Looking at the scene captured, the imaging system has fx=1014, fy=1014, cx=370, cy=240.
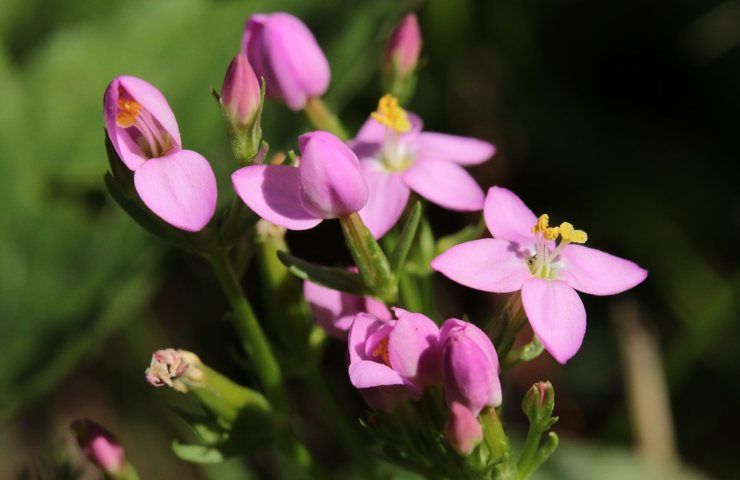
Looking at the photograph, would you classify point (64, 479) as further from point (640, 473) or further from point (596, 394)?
point (596, 394)

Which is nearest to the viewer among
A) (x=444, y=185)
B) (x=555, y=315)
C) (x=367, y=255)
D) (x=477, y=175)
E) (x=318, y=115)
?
(x=555, y=315)

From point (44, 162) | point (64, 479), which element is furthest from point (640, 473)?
point (44, 162)

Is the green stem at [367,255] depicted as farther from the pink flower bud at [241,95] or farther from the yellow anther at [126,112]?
the yellow anther at [126,112]

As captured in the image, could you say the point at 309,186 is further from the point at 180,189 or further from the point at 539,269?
the point at 539,269

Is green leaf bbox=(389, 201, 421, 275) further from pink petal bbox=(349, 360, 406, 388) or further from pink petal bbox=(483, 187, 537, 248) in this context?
pink petal bbox=(349, 360, 406, 388)

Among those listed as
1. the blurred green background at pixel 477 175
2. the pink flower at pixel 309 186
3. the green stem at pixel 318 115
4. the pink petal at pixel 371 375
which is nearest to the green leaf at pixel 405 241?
the pink flower at pixel 309 186

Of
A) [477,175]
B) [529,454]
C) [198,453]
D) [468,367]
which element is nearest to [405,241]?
[468,367]

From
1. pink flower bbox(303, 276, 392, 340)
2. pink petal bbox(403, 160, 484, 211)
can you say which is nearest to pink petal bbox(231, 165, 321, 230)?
pink flower bbox(303, 276, 392, 340)
